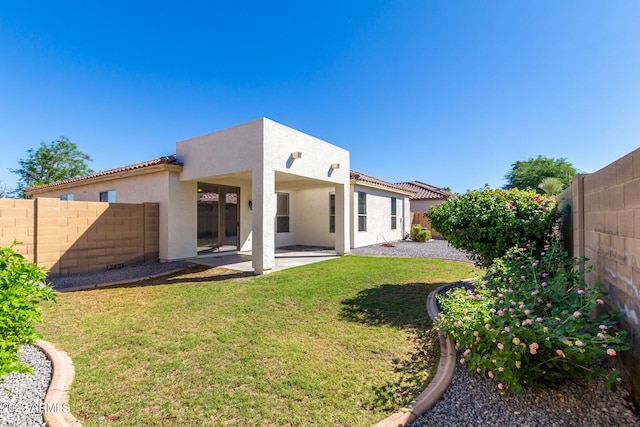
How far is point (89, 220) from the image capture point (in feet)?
33.4

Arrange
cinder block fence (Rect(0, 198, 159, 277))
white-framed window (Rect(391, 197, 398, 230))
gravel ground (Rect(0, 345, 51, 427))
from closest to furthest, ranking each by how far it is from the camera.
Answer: gravel ground (Rect(0, 345, 51, 427)), cinder block fence (Rect(0, 198, 159, 277)), white-framed window (Rect(391, 197, 398, 230))

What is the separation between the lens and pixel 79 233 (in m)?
9.97

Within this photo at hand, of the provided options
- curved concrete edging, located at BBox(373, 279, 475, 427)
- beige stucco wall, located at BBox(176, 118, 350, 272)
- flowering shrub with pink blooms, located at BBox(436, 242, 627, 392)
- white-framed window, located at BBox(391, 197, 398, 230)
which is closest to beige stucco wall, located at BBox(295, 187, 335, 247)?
beige stucco wall, located at BBox(176, 118, 350, 272)

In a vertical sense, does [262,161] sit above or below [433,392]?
above

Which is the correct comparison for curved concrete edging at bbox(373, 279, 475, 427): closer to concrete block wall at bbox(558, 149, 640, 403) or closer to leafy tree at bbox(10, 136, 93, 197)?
concrete block wall at bbox(558, 149, 640, 403)

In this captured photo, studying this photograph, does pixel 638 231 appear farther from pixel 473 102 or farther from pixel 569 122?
pixel 569 122

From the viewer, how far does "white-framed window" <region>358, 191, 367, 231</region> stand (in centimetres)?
1691

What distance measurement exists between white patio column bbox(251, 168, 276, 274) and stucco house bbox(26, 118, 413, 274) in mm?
34

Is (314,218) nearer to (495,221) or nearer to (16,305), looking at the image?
(495,221)

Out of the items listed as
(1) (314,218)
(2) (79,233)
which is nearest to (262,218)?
(2) (79,233)

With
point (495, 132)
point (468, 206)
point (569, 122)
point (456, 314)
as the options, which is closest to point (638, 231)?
point (456, 314)

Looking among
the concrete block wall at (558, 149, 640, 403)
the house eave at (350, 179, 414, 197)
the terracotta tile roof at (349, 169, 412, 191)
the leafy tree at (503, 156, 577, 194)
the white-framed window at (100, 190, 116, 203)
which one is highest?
the leafy tree at (503, 156, 577, 194)

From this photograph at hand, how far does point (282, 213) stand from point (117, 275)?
8981 mm

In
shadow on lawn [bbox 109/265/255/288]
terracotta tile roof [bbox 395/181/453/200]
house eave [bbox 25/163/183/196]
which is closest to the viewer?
shadow on lawn [bbox 109/265/255/288]
